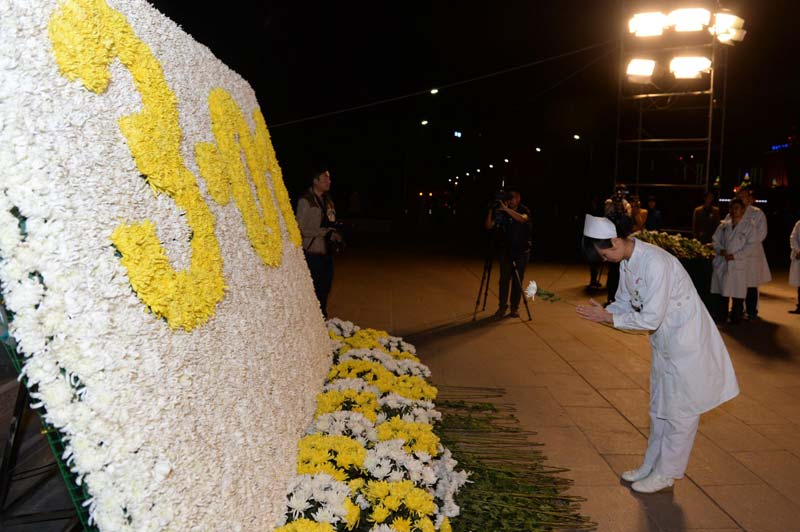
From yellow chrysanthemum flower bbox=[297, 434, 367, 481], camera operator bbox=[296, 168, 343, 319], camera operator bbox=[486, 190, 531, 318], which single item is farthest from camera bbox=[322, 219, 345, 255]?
yellow chrysanthemum flower bbox=[297, 434, 367, 481]

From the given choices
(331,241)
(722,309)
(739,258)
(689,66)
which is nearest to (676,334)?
(331,241)

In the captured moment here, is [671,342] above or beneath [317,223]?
beneath

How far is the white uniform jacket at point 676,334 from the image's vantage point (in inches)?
151

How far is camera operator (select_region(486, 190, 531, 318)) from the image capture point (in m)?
8.91

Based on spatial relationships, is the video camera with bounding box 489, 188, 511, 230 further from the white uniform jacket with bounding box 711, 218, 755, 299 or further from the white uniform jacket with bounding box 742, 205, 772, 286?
the white uniform jacket with bounding box 742, 205, 772, 286

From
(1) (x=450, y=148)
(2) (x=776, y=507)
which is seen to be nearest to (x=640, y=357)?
(2) (x=776, y=507)

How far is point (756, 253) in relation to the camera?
29.7 feet

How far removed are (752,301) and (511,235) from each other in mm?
3652

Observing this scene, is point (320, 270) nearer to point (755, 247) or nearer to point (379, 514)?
point (379, 514)

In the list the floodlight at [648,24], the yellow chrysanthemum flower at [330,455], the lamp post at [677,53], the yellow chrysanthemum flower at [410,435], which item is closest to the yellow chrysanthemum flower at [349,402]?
the yellow chrysanthemum flower at [410,435]

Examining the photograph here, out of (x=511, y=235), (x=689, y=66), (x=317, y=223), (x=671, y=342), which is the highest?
(x=689, y=66)

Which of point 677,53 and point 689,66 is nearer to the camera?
point 689,66

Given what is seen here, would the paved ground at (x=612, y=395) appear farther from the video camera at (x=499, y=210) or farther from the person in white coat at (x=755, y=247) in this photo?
the video camera at (x=499, y=210)

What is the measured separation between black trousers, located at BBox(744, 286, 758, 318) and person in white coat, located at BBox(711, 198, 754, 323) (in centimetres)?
30
